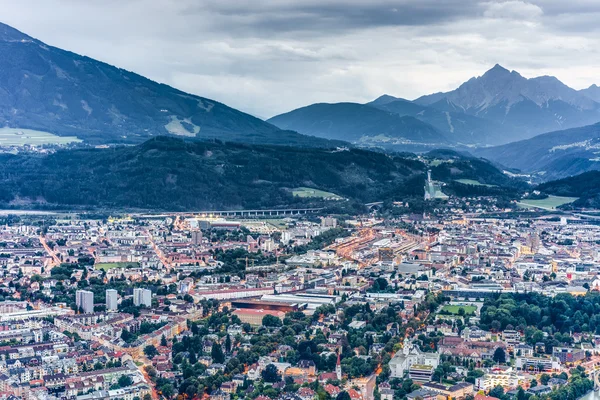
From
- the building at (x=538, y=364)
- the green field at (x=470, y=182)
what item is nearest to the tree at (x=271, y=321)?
the building at (x=538, y=364)

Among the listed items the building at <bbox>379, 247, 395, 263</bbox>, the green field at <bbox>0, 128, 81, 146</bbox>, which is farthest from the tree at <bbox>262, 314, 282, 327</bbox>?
the green field at <bbox>0, 128, 81, 146</bbox>

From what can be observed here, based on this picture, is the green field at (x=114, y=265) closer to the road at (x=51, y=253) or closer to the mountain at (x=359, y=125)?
the road at (x=51, y=253)

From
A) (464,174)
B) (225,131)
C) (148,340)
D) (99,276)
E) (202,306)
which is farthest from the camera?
(225,131)

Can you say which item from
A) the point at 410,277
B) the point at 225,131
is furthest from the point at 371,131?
the point at 410,277

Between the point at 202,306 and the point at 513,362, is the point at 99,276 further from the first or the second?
the point at 513,362

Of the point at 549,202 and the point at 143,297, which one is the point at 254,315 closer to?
the point at 143,297
